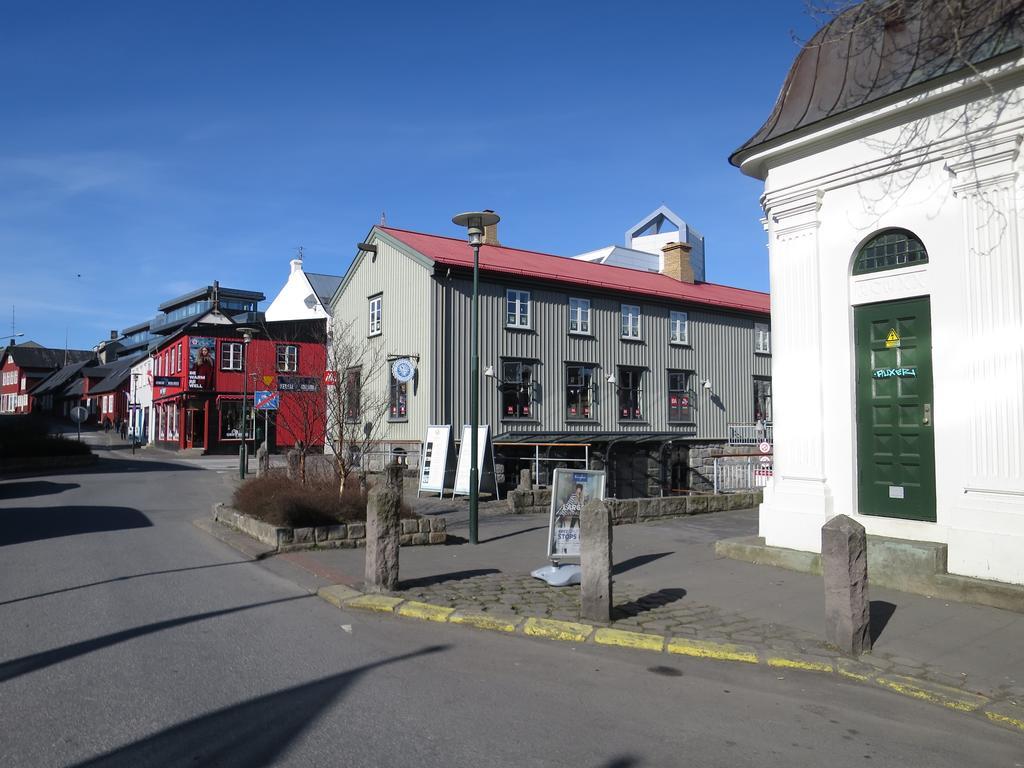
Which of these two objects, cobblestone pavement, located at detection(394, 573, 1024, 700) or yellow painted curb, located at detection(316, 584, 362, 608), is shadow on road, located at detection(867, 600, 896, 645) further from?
yellow painted curb, located at detection(316, 584, 362, 608)

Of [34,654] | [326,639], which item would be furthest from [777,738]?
[34,654]

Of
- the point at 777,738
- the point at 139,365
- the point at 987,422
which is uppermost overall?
the point at 139,365

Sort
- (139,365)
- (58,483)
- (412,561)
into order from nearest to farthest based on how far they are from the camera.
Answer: (412,561) < (58,483) < (139,365)

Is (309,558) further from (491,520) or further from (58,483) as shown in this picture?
(58,483)

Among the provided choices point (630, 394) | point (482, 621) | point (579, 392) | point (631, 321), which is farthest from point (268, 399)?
point (482, 621)

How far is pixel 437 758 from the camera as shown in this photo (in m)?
4.39

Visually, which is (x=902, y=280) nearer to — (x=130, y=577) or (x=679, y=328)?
(x=130, y=577)

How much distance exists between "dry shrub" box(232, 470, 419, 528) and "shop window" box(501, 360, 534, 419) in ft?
35.7

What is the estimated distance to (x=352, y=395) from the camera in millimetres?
18859

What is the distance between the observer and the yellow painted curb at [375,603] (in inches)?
318

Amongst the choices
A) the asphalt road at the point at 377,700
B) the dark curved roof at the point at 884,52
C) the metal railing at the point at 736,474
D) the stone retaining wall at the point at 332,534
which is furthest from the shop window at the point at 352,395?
the dark curved roof at the point at 884,52

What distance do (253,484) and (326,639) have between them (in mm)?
8084

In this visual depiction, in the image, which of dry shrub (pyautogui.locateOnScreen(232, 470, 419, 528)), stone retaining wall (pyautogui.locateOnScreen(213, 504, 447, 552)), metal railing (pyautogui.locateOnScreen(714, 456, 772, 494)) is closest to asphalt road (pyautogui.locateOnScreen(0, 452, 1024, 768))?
stone retaining wall (pyautogui.locateOnScreen(213, 504, 447, 552))

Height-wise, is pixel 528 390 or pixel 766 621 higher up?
pixel 528 390
